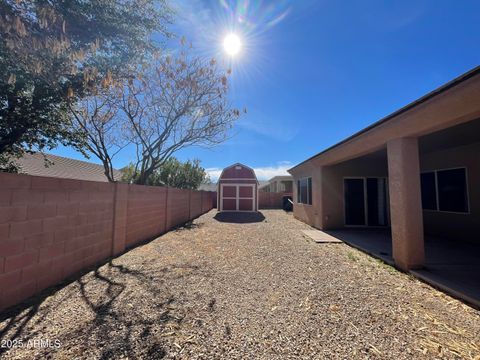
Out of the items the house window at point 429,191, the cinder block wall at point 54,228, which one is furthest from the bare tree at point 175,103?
the house window at point 429,191

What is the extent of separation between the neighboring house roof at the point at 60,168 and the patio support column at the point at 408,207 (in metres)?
15.4

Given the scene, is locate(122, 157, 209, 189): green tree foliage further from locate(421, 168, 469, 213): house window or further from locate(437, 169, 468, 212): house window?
locate(437, 169, 468, 212): house window

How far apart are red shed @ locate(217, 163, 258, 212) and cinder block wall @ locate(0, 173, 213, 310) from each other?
13.2 m

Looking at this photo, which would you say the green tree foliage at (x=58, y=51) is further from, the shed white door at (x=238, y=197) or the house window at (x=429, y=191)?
the shed white door at (x=238, y=197)

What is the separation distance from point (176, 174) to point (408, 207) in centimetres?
1691

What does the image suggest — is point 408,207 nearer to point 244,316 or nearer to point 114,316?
point 244,316

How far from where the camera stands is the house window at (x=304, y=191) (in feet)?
35.9

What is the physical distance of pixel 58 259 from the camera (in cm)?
362

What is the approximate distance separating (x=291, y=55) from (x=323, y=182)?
4.84m

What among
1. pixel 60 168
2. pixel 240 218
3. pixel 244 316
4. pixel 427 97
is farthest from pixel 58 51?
pixel 60 168

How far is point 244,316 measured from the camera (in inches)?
109

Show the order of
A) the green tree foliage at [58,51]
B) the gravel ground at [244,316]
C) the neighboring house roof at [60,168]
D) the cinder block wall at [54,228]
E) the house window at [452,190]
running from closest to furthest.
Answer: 1. the gravel ground at [244,316]
2. the cinder block wall at [54,228]
3. the green tree foliage at [58,51]
4. the house window at [452,190]
5. the neighboring house roof at [60,168]

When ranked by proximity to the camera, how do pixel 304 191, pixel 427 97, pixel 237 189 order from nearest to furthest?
1. pixel 427 97
2. pixel 304 191
3. pixel 237 189

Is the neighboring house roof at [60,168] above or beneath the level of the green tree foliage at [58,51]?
beneath
